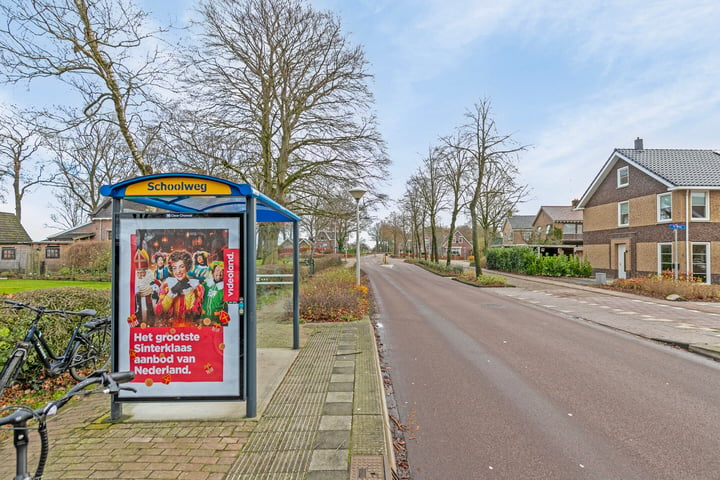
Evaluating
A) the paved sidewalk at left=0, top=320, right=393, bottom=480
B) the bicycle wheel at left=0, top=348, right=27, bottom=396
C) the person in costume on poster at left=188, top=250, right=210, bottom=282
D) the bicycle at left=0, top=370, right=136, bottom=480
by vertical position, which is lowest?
the paved sidewalk at left=0, top=320, right=393, bottom=480

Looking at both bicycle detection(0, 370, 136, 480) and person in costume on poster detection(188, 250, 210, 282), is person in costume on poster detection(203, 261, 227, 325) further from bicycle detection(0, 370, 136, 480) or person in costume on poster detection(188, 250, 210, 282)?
bicycle detection(0, 370, 136, 480)

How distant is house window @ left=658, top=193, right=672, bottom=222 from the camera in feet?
64.9

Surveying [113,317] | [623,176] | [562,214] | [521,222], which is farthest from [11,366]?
[521,222]

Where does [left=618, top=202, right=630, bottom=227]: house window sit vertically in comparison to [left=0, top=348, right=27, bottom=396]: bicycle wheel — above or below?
above

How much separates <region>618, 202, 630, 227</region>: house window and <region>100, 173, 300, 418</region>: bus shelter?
1020 inches

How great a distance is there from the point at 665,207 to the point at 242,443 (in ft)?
80.6

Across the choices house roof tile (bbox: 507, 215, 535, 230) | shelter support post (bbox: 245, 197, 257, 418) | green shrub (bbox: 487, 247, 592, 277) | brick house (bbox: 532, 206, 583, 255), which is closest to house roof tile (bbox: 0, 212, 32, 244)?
shelter support post (bbox: 245, 197, 257, 418)

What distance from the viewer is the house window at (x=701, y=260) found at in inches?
730

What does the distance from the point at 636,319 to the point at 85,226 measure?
47669 millimetres

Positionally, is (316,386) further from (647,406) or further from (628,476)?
(647,406)

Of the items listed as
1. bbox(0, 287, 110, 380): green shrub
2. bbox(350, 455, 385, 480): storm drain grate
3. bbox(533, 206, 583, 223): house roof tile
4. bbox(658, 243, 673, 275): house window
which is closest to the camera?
bbox(350, 455, 385, 480): storm drain grate

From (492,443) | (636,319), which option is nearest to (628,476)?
(492,443)

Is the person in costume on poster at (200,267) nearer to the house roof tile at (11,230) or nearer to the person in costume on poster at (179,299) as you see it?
the person in costume on poster at (179,299)

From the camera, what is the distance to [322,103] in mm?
16625
